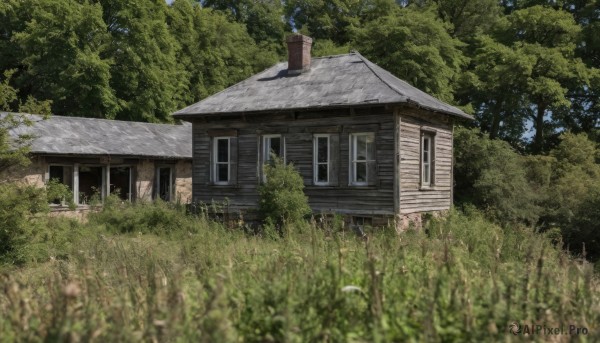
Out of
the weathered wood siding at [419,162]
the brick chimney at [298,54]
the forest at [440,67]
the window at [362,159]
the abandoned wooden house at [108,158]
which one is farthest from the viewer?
the forest at [440,67]

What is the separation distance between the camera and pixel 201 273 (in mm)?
5613

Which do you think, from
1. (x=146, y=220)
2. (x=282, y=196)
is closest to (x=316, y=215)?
(x=282, y=196)

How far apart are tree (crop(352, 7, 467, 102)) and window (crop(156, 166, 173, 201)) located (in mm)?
11845

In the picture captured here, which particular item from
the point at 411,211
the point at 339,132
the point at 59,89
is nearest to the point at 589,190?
the point at 411,211

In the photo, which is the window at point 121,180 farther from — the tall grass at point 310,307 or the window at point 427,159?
the tall grass at point 310,307

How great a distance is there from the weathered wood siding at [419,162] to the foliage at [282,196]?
296cm

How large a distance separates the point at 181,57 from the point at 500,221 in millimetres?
24762

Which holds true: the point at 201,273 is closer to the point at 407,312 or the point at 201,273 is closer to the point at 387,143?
the point at 407,312

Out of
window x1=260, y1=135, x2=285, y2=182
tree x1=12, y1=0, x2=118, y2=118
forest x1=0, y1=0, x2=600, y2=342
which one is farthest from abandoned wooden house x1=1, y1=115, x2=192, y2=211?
window x1=260, y1=135, x2=285, y2=182

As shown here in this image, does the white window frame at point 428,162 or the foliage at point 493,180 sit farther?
the foliage at point 493,180

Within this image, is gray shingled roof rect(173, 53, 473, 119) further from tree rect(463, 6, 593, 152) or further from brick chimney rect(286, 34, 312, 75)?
tree rect(463, 6, 593, 152)

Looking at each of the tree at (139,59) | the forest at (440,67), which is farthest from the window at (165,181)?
the tree at (139,59)

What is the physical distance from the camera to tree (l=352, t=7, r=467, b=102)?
93.6 ft

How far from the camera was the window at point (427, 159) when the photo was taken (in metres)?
19.1
